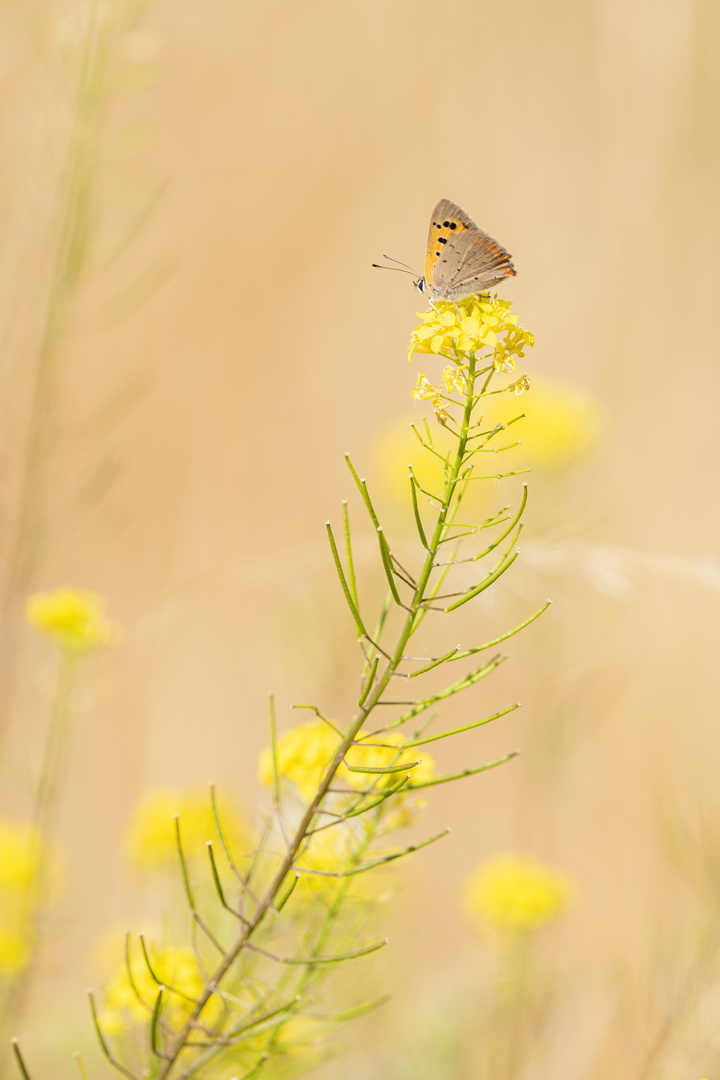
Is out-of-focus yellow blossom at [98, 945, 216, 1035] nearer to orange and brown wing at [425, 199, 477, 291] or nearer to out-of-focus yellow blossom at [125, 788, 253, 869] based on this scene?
out-of-focus yellow blossom at [125, 788, 253, 869]

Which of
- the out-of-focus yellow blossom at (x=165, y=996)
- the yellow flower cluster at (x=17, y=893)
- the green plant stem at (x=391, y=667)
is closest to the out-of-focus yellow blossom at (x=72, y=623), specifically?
the yellow flower cluster at (x=17, y=893)

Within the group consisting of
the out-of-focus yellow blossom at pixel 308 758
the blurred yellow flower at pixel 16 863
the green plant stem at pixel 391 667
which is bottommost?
the green plant stem at pixel 391 667

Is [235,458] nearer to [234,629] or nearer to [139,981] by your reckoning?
[234,629]

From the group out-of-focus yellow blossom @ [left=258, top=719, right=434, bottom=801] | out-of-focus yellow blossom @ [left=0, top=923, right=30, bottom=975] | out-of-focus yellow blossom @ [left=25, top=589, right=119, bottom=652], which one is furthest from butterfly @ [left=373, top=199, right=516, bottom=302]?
out-of-focus yellow blossom @ [left=0, top=923, right=30, bottom=975]

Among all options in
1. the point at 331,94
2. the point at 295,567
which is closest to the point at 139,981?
the point at 295,567

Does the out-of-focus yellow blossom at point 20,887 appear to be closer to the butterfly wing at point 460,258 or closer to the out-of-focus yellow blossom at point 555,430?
the butterfly wing at point 460,258

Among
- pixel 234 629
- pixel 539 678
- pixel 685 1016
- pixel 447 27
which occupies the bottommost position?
pixel 685 1016

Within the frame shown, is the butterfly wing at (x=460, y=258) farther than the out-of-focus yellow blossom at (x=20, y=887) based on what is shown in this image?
No

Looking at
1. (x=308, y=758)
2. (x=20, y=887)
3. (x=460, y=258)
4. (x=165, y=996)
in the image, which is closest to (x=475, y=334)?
(x=460, y=258)
